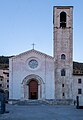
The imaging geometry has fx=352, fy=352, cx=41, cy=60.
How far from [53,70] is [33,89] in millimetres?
5218

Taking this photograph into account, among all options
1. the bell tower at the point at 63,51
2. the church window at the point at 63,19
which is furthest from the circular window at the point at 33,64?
the church window at the point at 63,19

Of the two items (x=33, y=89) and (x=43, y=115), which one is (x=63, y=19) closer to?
(x=33, y=89)

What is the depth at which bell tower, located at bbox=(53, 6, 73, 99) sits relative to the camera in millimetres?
57562

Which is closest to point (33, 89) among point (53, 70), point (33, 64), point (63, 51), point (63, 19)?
point (33, 64)

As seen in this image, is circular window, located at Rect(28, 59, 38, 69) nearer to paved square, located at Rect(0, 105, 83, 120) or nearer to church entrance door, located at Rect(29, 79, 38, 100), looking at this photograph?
church entrance door, located at Rect(29, 79, 38, 100)

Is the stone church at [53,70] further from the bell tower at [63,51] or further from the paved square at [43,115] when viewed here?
the paved square at [43,115]

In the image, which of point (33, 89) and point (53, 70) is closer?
point (53, 70)

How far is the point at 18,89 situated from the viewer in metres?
58.5

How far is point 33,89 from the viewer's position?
60312mm

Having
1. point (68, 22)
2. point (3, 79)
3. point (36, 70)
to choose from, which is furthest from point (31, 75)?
point (3, 79)

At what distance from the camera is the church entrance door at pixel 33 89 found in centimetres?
5990

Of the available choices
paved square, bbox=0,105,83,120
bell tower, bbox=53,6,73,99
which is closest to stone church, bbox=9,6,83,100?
bell tower, bbox=53,6,73,99

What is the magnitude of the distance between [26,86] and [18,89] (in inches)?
67.7

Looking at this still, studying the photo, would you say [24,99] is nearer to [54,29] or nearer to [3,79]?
[54,29]
